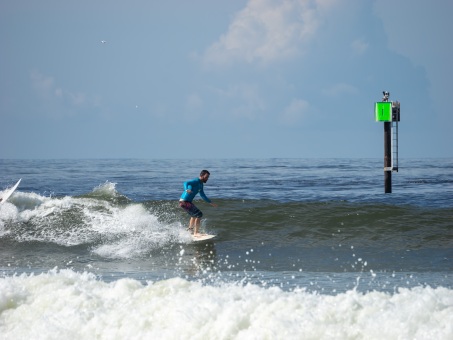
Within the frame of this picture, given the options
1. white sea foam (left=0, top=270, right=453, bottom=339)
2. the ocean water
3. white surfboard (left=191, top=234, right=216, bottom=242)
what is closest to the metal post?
the ocean water

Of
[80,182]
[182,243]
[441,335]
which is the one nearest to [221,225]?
[182,243]

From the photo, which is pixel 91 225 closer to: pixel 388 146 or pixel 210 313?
pixel 210 313

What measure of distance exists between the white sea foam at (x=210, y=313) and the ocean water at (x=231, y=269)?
0.02m

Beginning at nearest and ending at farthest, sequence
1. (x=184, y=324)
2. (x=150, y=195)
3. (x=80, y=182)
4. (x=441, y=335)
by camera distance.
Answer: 1. (x=441, y=335)
2. (x=184, y=324)
3. (x=150, y=195)
4. (x=80, y=182)

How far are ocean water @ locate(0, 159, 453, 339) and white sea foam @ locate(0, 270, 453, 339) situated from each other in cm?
2

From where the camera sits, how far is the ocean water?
7.76 m

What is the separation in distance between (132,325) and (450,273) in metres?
6.77

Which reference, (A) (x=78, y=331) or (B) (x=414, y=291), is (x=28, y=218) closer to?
(A) (x=78, y=331)

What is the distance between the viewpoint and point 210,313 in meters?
8.00

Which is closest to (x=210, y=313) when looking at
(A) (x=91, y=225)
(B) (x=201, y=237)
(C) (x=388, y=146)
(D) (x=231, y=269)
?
(D) (x=231, y=269)

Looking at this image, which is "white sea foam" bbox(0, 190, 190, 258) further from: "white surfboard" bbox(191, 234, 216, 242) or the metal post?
the metal post

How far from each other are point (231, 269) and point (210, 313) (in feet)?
18.0

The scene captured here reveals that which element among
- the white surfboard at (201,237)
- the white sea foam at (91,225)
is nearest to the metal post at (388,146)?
the white sea foam at (91,225)

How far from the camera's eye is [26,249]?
16.9m
